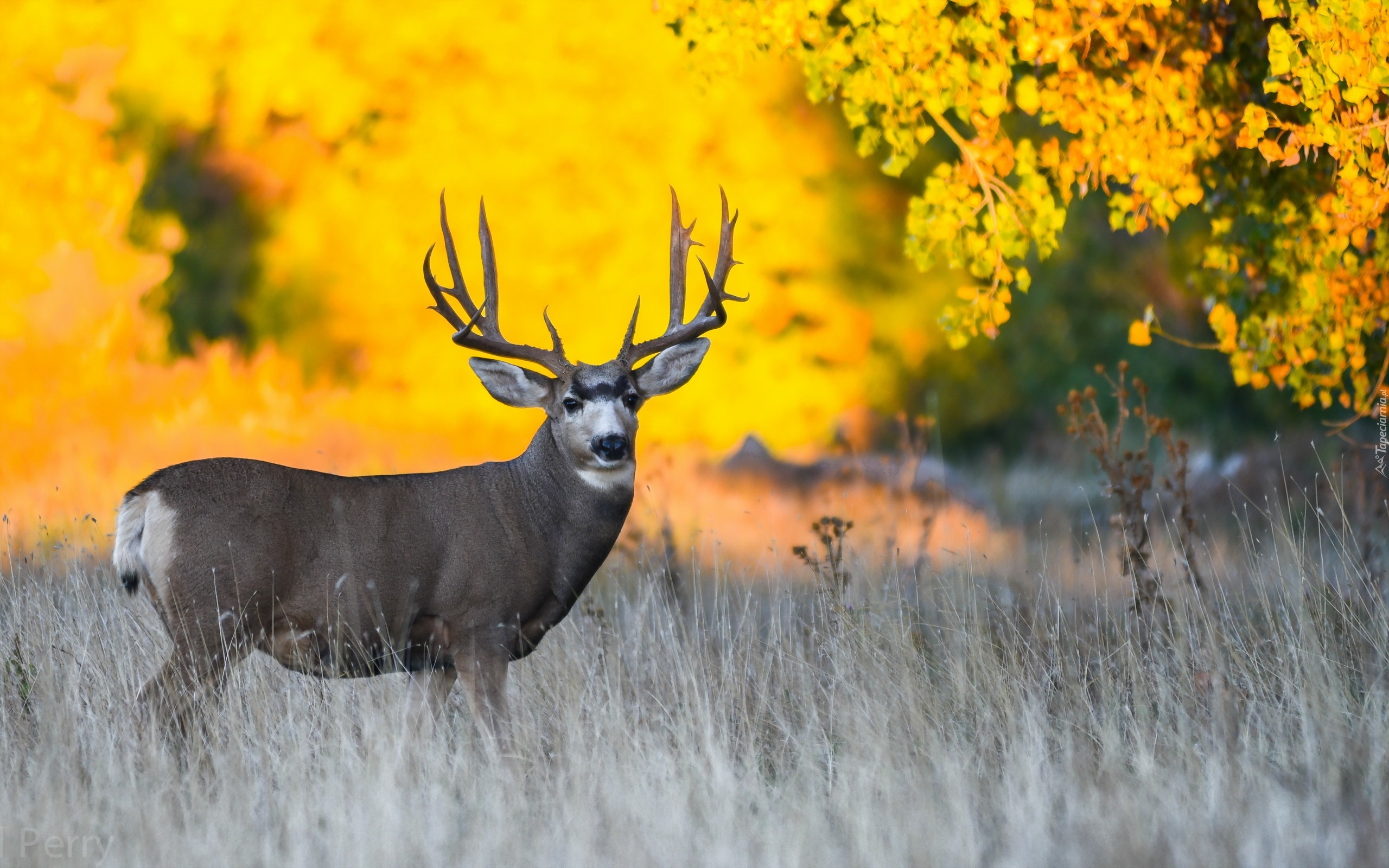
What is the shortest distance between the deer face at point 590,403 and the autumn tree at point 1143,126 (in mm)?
1174

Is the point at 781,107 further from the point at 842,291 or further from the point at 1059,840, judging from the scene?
the point at 1059,840

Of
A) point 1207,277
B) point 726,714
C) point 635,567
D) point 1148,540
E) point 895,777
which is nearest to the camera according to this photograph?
point 895,777

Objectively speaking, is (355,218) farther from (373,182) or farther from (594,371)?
(594,371)

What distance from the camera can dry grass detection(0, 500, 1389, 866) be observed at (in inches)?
152

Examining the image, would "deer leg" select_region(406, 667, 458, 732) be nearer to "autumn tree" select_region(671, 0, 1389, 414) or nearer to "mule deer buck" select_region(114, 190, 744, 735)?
"mule deer buck" select_region(114, 190, 744, 735)

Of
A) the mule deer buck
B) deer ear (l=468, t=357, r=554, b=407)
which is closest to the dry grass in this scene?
the mule deer buck

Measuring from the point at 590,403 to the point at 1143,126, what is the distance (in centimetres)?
238

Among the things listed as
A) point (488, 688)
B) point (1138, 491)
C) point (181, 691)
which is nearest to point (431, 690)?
point (488, 688)

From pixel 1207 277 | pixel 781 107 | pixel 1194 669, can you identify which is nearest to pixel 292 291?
pixel 781 107

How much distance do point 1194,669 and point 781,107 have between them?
722 cm

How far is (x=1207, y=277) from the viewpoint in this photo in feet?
22.5

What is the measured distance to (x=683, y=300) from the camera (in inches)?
236

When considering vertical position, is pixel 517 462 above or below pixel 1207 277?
below

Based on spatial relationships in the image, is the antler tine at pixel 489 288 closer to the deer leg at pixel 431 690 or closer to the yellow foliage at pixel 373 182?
the deer leg at pixel 431 690
